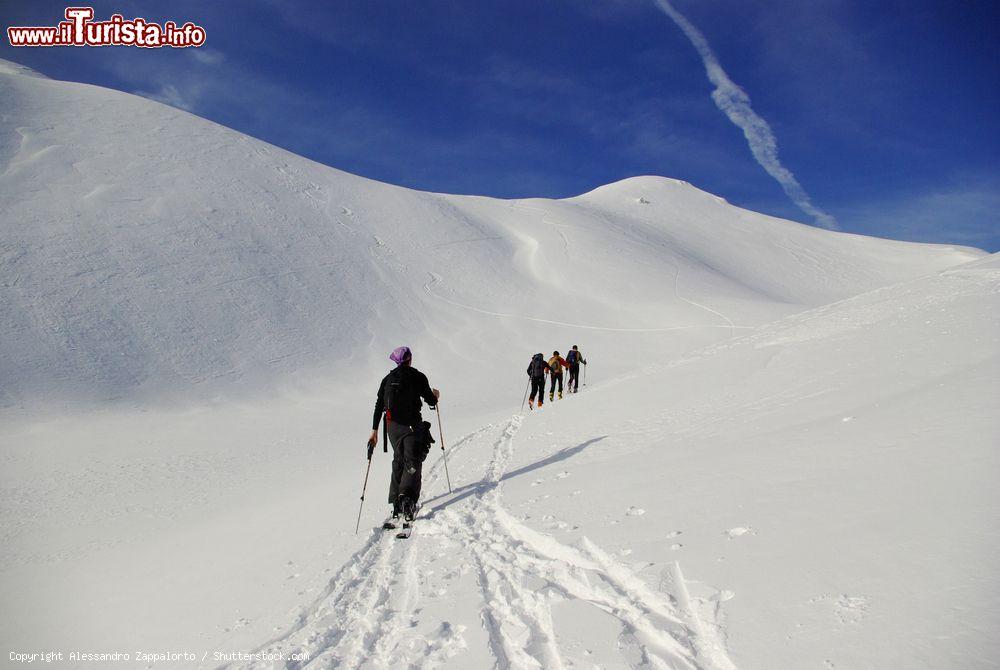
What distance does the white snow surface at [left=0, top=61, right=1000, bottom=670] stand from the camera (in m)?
3.07

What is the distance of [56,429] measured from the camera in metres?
13.2

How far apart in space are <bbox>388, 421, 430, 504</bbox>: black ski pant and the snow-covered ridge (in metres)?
14.3

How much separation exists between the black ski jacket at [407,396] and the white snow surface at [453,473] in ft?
3.91

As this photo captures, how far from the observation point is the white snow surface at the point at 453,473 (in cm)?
307

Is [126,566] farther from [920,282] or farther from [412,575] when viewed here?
[920,282]

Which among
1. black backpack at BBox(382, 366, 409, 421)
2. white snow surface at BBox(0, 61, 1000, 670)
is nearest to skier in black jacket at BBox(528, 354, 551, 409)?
white snow surface at BBox(0, 61, 1000, 670)

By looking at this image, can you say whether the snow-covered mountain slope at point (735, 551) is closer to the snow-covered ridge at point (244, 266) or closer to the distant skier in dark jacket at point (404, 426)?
the distant skier in dark jacket at point (404, 426)

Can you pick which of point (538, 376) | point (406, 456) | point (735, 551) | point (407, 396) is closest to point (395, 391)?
point (407, 396)

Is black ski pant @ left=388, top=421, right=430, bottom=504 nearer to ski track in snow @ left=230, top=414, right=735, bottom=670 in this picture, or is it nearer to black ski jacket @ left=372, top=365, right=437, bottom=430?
black ski jacket @ left=372, top=365, right=437, bottom=430

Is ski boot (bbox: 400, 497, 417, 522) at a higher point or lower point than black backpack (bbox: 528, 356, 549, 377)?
lower

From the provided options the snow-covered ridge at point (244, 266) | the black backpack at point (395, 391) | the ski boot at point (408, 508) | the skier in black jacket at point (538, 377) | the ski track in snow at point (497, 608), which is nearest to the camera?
the ski track in snow at point (497, 608)

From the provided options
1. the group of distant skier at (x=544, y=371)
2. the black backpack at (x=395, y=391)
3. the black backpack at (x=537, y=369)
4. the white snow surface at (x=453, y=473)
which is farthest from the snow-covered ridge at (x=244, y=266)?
the black backpack at (x=395, y=391)

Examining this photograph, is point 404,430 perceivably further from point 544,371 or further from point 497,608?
point 544,371

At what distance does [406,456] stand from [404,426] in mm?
361
